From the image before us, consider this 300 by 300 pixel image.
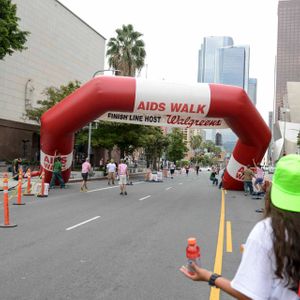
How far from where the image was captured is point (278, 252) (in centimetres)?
204

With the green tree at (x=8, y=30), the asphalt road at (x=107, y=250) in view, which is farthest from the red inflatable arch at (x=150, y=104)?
the green tree at (x=8, y=30)

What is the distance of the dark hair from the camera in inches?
80.1

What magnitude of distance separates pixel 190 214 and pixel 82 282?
8.55 meters

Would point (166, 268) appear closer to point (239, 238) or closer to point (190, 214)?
point (239, 238)

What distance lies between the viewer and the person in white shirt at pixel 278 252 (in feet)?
6.69

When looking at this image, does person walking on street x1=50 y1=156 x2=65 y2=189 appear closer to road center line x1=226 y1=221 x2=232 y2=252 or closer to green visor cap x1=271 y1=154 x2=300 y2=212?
road center line x1=226 y1=221 x2=232 y2=252

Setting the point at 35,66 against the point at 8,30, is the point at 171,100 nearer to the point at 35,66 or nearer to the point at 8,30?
the point at 8,30

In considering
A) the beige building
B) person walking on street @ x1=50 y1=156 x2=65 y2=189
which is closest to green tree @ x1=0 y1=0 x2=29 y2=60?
person walking on street @ x1=50 y1=156 x2=65 y2=189

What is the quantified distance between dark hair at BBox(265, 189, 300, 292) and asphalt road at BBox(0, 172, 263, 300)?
3755 mm

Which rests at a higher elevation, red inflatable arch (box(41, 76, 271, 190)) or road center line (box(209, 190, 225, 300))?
red inflatable arch (box(41, 76, 271, 190))

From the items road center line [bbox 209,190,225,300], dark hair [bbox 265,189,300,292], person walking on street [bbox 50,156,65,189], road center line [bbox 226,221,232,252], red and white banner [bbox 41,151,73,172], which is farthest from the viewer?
person walking on street [bbox 50,156,65,189]

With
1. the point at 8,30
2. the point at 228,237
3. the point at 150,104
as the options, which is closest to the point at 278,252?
the point at 228,237

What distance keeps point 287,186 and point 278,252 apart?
1.00 ft

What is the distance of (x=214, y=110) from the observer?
749 inches
